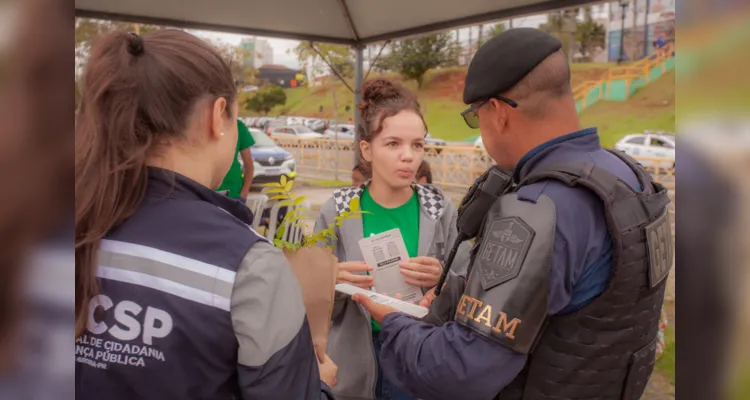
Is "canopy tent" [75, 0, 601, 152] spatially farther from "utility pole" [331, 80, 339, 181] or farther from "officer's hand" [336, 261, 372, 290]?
A: "officer's hand" [336, 261, 372, 290]

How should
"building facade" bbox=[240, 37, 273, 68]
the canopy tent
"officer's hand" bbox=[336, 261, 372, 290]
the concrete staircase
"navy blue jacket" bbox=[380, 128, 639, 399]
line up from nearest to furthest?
"navy blue jacket" bbox=[380, 128, 639, 399] → "officer's hand" bbox=[336, 261, 372, 290] → the canopy tent → "building facade" bbox=[240, 37, 273, 68] → the concrete staircase

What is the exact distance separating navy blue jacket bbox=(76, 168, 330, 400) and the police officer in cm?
48

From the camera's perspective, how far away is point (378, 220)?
2160 mm

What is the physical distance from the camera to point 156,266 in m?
0.89

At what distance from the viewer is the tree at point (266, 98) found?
6859mm

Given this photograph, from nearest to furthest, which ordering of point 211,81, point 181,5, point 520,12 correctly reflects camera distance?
point 211,81, point 520,12, point 181,5

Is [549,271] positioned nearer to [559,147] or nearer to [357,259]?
[559,147]

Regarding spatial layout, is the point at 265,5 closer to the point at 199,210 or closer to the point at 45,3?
the point at 199,210

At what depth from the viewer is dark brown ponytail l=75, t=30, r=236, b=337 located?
0.89 m

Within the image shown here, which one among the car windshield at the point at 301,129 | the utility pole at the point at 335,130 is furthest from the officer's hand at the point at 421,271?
the car windshield at the point at 301,129

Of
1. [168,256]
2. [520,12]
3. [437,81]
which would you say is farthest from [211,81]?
[437,81]

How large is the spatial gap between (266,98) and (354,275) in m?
5.56

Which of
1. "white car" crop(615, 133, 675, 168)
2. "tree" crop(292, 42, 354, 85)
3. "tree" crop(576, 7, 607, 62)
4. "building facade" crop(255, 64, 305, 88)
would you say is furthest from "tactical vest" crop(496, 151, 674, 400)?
"tree" crop(576, 7, 607, 62)

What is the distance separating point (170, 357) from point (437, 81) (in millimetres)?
14883
